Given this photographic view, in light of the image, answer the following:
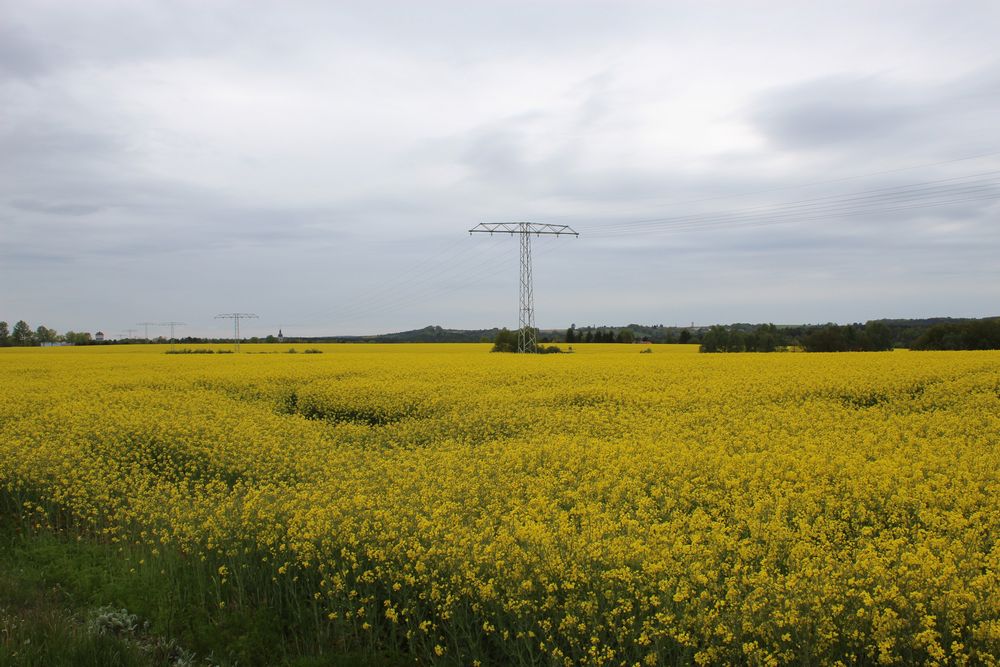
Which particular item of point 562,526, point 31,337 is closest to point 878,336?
point 562,526

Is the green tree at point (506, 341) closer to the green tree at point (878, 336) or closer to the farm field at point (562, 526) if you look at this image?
the green tree at point (878, 336)

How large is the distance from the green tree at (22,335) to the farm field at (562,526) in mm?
86395

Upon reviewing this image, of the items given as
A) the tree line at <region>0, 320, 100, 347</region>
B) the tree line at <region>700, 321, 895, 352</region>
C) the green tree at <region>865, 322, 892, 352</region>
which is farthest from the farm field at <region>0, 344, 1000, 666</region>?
the tree line at <region>0, 320, 100, 347</region>

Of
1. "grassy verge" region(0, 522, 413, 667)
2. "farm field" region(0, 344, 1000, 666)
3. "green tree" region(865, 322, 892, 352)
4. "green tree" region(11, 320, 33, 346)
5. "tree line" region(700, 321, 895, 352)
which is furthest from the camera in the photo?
"green tree" region(11, 320, 33, 346)

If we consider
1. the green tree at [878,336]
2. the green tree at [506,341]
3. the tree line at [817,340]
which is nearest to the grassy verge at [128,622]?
the green tree at [506,341]

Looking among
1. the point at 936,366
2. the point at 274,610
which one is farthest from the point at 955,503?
the point at 936,366

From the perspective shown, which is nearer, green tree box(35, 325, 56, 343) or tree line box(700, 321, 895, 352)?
tree line box(700, 321, 895, 352)

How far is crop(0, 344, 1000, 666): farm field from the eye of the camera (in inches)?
180

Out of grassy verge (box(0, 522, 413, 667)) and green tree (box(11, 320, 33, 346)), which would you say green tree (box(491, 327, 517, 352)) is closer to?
grassy verge (box(0, 522, 413, 667))

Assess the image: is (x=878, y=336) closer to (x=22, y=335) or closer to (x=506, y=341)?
(x=506, y=341)

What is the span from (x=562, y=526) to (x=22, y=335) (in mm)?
104683

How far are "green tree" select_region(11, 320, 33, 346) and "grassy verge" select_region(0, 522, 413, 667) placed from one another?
93070 millimetres

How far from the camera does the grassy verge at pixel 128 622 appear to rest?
5.18 meters

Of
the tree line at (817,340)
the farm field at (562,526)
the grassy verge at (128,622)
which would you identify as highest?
the tree line at (817,340)
